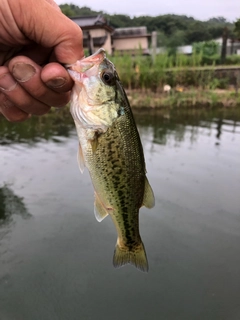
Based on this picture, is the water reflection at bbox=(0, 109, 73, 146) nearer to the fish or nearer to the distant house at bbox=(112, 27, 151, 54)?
the fish

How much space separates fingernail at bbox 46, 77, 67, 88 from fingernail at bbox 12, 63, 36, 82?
0.11 meters

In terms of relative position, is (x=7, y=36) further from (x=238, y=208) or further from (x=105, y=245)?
(x=238, y=208)

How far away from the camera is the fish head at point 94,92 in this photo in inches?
69.8

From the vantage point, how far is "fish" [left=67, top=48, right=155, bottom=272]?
5.89 feet

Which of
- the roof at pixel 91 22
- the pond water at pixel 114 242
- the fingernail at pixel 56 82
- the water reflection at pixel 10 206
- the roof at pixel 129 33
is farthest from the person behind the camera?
the roof at pixel 129 33

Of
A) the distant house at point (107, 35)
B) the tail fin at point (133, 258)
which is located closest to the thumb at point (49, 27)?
the tail fin at point (133, 258)

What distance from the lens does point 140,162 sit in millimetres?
1918

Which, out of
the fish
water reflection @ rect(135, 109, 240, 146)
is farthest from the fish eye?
water reflection @ rect(135, 109, 240, 146)

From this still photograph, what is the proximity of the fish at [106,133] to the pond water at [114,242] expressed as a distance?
2133mm

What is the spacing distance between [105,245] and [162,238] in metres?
0.81

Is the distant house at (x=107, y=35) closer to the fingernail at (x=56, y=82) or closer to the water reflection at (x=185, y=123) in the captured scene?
the water reflection at (x=185, y=123)

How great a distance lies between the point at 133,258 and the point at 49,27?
4.76ft

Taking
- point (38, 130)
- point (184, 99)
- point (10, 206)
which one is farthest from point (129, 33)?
point (10, 206)

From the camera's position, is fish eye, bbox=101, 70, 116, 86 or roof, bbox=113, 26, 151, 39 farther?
roof, bbox=113, 26, 151, 39
